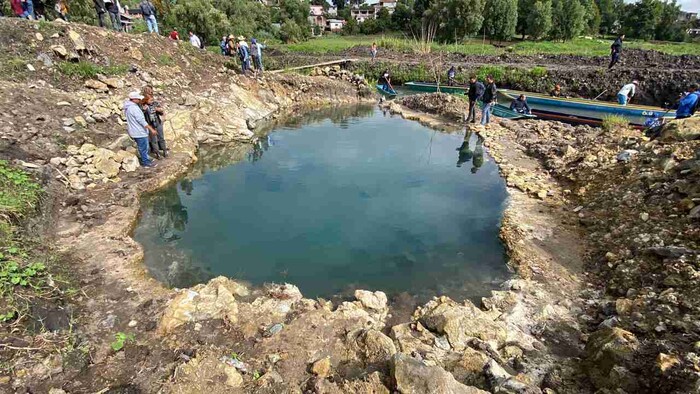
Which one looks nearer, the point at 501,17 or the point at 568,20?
the point at 501,17

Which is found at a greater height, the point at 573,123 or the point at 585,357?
the point at 573,123

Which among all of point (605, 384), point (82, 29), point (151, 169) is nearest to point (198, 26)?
point (82, 29)

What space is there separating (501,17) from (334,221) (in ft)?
156

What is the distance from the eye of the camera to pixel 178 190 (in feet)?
32.2

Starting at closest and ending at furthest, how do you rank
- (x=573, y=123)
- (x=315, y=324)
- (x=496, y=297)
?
(x=315, y=324)
(x=496, y=297)
(x=573, y=123)

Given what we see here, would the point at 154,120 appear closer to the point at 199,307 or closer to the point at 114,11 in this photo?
the point at 199,307

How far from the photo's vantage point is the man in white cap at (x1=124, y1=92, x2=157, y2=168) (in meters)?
8.69

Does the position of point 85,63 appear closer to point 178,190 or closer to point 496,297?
point 178,190

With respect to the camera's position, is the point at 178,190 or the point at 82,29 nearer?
the point at 178,190

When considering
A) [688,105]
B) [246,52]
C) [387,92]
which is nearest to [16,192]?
[246,52]

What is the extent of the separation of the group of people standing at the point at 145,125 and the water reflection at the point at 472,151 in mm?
9413

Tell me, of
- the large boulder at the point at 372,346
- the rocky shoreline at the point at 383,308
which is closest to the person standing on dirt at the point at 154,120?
the rocky shoreline at the point at 383,308

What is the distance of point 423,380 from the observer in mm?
3512

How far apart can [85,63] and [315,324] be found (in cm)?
1252
